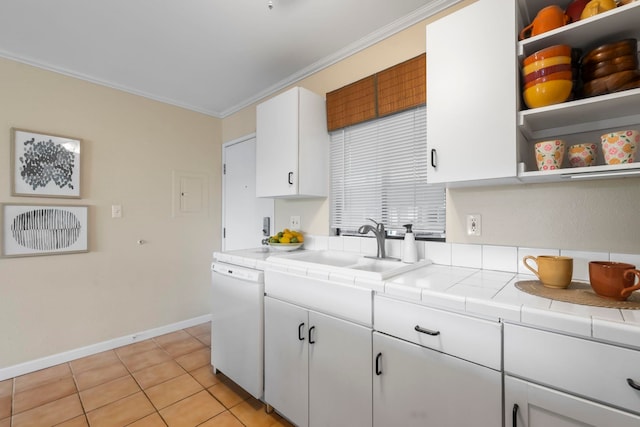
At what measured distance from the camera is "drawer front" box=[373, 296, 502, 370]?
0.94 m

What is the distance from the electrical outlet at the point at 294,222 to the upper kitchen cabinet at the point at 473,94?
1.34m

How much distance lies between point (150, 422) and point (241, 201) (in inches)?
80.4

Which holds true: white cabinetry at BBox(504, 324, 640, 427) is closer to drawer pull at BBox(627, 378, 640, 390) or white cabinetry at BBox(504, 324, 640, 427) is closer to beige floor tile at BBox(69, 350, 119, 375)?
drawer pull at BBox(627, 378, 640, 390)

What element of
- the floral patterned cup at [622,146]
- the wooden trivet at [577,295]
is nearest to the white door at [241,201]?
the wooden trivet at [577,295]

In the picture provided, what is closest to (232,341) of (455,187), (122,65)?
(455,187)

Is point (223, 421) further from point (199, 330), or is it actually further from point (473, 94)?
point (473, 94)

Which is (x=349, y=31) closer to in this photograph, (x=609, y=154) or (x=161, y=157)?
(x=609, y=154)

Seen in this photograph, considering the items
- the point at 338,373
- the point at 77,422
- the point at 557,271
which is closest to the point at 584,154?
the point at 557,271

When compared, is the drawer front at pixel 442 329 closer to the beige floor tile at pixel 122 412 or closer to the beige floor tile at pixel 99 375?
the beige floor tile at pixel 122 412

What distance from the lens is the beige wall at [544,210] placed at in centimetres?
117

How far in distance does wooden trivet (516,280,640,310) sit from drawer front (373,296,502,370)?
25 centimetres

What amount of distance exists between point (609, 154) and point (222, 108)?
3314 millimetres

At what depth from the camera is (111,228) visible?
2623 mm

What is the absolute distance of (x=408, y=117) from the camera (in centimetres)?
183
